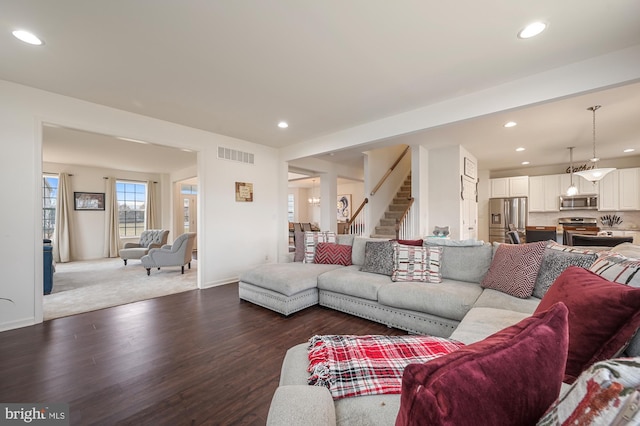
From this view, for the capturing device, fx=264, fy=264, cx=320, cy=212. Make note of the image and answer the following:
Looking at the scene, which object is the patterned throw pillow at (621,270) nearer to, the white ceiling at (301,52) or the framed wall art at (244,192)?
the white ceiling at (301,52)

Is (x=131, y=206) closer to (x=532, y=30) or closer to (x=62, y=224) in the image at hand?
(x=62, y=224)

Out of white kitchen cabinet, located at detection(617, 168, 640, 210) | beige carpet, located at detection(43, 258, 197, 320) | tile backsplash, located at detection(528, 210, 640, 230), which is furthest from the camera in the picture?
tile backsplash, located at detection(528, 210, 640, 230)

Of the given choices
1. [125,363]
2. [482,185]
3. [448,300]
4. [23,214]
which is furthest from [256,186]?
[482,185]

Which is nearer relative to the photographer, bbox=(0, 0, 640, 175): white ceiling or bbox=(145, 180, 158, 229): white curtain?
bbox=(0, 0, 640, 175): white ceiling

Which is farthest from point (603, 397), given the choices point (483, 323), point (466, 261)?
point (466, 261)

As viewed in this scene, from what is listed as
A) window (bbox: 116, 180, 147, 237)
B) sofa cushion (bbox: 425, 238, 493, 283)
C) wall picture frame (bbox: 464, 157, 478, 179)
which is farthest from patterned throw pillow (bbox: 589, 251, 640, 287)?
window (bbox: 116, 180, 147, 237)

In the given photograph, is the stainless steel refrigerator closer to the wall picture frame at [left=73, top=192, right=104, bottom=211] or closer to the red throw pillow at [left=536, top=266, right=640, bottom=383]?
the red throw pillow at [left=536, top=266, right=640, bottom=383]

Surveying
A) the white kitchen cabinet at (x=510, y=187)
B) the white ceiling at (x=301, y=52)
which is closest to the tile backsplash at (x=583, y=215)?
the white kitchen cabinet at (x=510, y=187)

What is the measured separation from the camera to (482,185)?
7.82 m

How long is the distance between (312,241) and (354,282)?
1.24 m

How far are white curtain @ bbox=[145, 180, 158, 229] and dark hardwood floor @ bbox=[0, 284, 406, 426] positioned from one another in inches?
232

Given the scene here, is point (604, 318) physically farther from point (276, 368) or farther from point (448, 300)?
point (276, 368)

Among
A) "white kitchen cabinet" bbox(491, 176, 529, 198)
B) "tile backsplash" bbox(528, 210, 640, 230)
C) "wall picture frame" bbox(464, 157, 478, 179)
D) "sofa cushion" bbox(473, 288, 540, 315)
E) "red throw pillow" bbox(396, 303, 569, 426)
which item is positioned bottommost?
"sofa cushion" bbox(473, 288, 540, 315)

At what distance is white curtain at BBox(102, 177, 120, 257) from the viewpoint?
7.64 m
